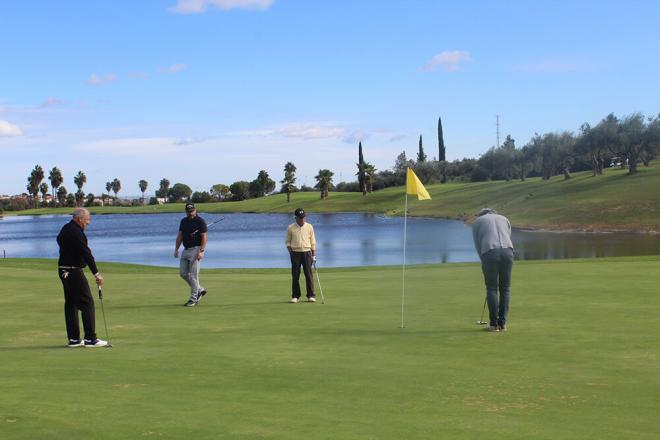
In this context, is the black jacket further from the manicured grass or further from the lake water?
the lake water

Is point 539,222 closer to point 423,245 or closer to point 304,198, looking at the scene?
point 423,245

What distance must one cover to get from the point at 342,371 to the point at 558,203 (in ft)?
310

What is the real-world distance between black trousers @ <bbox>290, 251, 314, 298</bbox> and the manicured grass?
2.15 ft

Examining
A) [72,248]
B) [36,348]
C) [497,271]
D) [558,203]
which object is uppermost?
[558,203]

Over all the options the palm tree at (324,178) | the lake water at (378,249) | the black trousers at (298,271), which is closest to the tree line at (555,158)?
the palm tree at (324,178)

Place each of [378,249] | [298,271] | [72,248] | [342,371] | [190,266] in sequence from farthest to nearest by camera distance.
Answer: [378,249] < [298,271] < [190,266] < [72,248] < [342,371]

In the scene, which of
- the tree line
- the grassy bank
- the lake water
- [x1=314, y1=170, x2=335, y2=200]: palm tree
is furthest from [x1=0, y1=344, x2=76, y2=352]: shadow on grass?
[x1=314, y1=170, x2=335, y2=200]: palm tree

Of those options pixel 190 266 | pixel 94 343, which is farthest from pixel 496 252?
pixel 190 266

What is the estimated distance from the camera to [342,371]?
9.46m

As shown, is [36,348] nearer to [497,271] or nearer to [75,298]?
[75,298]

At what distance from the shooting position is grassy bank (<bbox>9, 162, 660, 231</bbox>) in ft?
274

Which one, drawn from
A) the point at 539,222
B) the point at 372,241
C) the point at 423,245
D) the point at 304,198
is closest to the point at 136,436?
the point at 423,245

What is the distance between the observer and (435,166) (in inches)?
7515

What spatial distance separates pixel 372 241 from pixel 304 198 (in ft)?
393
